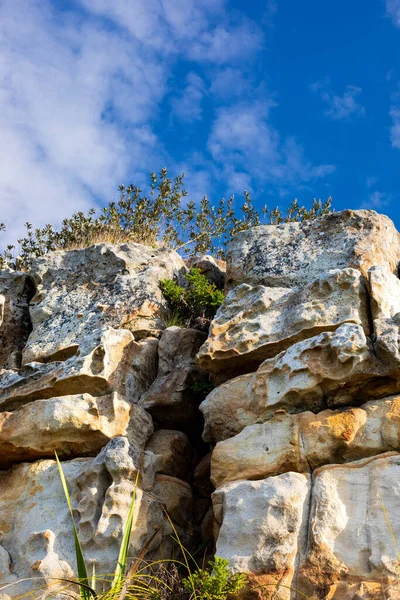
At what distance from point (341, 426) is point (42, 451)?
3.17 metres

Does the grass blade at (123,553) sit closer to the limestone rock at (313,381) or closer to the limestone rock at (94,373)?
the limestone rock at (313,381)

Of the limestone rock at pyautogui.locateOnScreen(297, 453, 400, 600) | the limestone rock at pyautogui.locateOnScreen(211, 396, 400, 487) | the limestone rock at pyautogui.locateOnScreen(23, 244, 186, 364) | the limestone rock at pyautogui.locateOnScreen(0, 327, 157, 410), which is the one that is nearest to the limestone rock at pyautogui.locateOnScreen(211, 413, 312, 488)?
the limestone rock at pyautogui.locateOnScreen(211, 396, 400, 487)

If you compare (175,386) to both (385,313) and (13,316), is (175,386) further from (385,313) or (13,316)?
(13,316)

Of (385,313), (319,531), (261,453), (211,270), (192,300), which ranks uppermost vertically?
(211,270)

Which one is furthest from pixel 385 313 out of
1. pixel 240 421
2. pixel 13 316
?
pixel 13 316

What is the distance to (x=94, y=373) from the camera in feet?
23.4

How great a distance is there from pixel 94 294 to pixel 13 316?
1.42m

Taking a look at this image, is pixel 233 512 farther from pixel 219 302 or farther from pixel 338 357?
pixel 219 302

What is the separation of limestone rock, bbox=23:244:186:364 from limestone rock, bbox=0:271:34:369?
1.15ft

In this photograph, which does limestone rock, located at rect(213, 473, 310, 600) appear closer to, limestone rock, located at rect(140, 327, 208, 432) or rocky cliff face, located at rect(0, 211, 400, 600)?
rocky cliff face, located at rect(0, 211, 400, 600)

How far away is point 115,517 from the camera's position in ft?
18.8

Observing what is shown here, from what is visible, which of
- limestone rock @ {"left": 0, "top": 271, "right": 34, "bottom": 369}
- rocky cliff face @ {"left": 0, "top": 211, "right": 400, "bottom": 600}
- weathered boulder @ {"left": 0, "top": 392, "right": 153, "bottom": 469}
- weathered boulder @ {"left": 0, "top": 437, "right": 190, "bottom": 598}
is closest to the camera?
rocky cliff face @ {"left": 0, "top": 211, "right": 400, "bottom": 600}

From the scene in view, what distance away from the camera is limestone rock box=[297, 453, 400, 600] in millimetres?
4641

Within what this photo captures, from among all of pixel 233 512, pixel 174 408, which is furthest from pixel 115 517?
pixel 174 408
